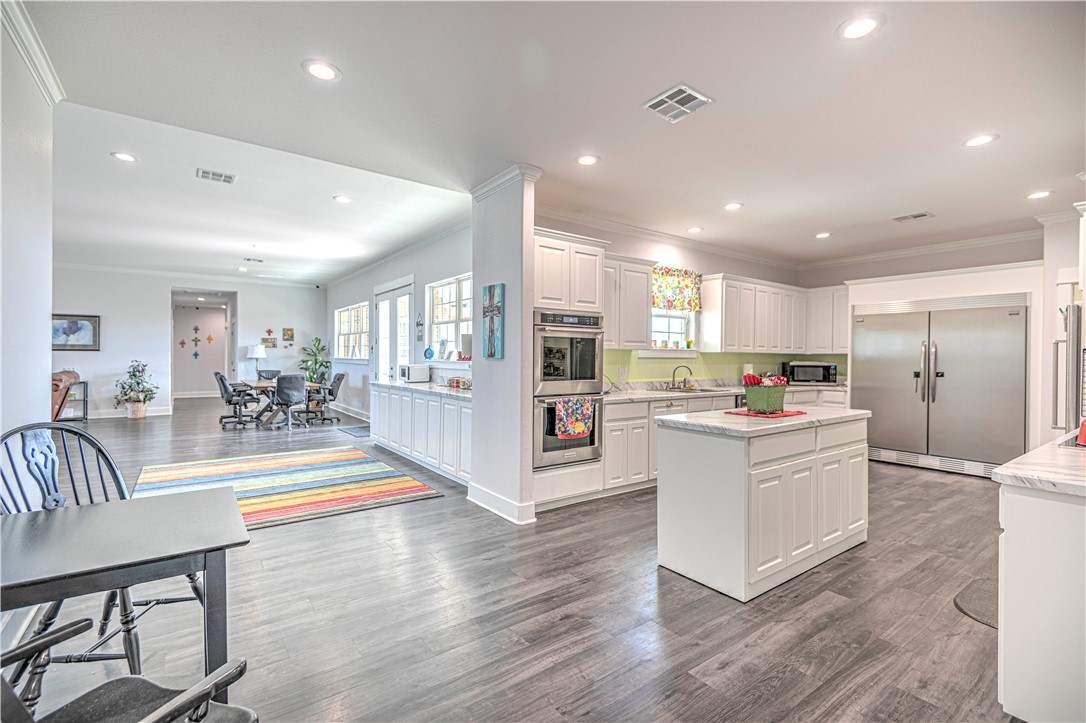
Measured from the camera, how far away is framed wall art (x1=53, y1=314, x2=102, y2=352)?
9.13 metres

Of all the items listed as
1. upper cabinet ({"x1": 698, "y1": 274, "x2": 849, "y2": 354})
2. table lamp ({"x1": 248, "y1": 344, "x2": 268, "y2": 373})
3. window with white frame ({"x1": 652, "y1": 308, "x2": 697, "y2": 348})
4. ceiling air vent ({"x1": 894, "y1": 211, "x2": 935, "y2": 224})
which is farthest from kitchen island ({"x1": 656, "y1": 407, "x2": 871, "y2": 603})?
table lamp ({"x1": 248, "y1": 344, "x2": 268, "y2": 373})

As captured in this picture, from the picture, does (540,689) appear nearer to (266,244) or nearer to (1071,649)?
(1071,649)

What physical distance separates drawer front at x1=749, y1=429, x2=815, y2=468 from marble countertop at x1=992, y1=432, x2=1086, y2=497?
955mm

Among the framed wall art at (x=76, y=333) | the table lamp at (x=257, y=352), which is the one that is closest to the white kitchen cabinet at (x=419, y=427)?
the table lamp at (x=257, y=352)

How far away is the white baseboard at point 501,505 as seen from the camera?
3.78 metres

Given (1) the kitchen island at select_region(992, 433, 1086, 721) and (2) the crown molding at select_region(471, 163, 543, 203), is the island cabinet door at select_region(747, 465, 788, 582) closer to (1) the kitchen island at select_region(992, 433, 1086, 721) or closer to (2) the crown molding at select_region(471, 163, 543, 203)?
(1) the kitchen island at select_region(992, 433, 1086, 721)

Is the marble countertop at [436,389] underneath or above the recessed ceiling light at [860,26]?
underneath

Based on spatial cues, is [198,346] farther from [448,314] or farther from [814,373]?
[814,373]

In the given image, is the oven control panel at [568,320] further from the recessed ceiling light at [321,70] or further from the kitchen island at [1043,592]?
the kitchen island at [1043,592]

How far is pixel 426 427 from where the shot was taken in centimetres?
548

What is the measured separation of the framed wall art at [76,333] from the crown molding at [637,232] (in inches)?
376

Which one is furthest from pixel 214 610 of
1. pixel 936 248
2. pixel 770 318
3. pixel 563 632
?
pixel 936 248

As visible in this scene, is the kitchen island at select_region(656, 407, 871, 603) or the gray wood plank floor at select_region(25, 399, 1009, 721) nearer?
the gray wood plank floor at select_region(25, 399, 1009, 721)

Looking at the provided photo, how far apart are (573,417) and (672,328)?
251cm
